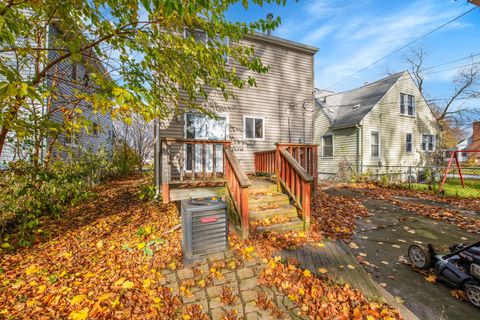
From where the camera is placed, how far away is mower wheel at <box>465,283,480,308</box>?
2482 mm

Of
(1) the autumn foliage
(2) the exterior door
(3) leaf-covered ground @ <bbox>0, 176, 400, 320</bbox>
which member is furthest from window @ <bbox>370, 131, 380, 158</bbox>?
(1) the autumn foliage

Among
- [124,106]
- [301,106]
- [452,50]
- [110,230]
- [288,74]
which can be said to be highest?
[452,50]

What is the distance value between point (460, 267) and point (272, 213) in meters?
2.76

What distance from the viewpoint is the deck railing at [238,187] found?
389cm

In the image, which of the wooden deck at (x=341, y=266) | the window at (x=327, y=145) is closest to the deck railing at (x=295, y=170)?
the wooden deck at (x=341, y=266)

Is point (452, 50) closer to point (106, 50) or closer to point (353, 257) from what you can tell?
point (353, 257)

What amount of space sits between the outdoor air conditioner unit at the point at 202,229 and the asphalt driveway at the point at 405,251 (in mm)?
2319

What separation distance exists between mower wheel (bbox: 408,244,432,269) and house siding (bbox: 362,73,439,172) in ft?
35.5

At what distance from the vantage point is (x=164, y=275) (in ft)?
9.71

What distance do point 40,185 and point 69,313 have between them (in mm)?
4389

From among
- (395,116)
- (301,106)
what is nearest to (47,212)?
(301,106)

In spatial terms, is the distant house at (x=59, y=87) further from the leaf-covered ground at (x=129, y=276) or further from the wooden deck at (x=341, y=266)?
the wooden deck at (x=341, y=266)

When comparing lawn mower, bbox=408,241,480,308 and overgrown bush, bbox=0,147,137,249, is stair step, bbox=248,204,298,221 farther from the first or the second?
overgrown bush, bbox=0,147,137,249

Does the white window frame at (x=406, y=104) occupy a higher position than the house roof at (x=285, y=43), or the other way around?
the house roof at (x=285, y=43)
